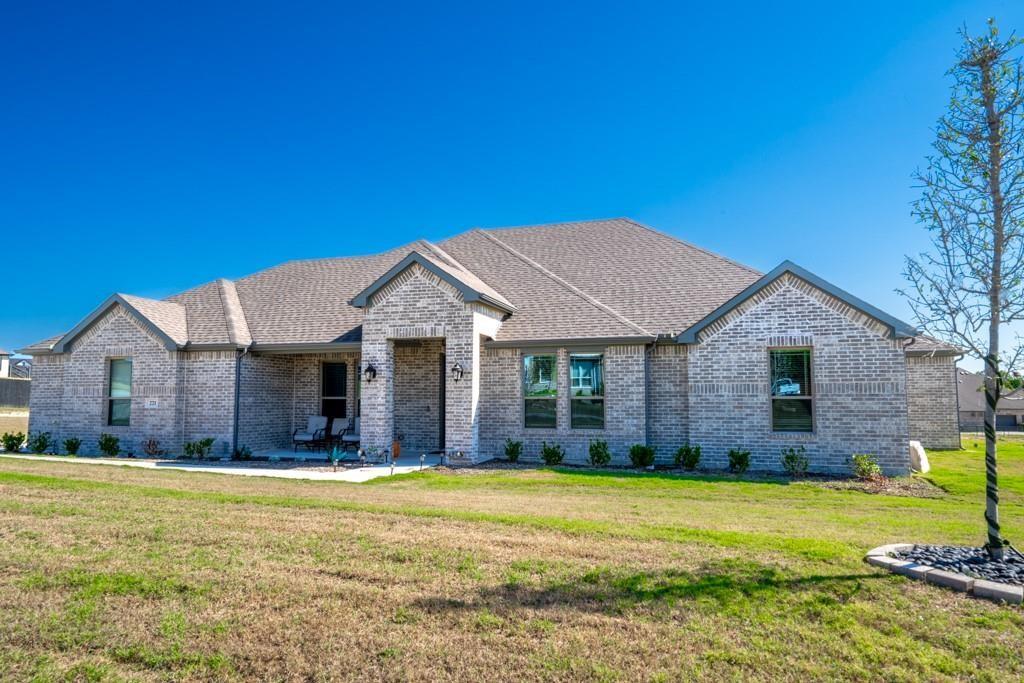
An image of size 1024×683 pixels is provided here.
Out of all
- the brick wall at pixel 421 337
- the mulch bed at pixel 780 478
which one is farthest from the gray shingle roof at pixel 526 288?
the mulch bed at pixel 780 478

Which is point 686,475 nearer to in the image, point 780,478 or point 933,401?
point 780,478

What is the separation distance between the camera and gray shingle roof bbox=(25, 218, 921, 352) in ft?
53.5

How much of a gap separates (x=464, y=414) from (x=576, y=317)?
3.89 metres

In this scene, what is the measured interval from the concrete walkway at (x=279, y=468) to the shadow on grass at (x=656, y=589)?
7.72 meters

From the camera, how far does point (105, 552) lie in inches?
239

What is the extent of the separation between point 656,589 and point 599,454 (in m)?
9.75

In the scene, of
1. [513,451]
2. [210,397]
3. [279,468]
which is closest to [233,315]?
[210,397]

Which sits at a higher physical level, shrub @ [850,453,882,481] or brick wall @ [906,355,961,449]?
brick wall @ [906,355,961,449]

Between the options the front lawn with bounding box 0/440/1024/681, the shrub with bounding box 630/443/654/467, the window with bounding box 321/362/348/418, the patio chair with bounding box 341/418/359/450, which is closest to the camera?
the front lawn with bounding box 0/440/1024/681

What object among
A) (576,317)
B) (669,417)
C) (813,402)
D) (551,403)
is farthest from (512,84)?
(813,402)

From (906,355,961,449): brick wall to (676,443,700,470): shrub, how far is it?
417 inches

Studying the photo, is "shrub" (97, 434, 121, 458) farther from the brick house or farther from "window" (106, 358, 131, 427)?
"window" (106, 358, 131, 427)

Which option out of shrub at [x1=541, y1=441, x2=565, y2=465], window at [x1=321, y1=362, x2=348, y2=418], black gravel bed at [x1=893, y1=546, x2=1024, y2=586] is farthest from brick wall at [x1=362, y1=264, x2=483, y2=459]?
black gravel bed at [x1=893, y1=546, x2=1024, y2=586]

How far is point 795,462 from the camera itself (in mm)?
13523
